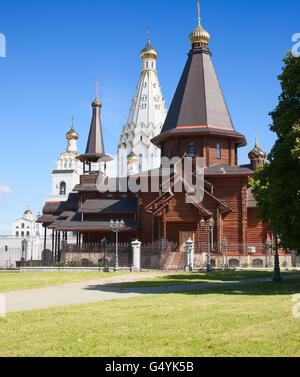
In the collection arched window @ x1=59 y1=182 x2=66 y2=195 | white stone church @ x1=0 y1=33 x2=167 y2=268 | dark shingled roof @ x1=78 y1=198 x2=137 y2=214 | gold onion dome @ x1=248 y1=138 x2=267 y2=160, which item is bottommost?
dark shingled roof @ x1=78 y1=198 x2=137 y2=214

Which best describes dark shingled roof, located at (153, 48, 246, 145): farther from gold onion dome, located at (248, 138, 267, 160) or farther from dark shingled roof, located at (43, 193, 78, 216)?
dark shingled roof, located at (43, 193, 78, 216)

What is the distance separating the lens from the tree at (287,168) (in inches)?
604

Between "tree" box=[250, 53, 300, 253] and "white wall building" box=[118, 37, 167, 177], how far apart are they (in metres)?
54.1

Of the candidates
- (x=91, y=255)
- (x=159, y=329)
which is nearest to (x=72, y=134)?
(x=91, y=255)

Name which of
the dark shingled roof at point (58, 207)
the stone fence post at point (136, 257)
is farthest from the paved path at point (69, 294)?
the dark shingled roof at point (58, 207)

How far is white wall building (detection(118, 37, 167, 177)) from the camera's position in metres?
71.4

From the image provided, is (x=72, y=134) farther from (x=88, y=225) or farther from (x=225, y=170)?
(x=225, y=170)

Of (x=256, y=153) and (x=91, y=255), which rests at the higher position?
(x=256, y=153)

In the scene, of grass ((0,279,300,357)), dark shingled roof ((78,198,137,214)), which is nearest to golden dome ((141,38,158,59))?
dark shingled roof ((78,198,137,214))

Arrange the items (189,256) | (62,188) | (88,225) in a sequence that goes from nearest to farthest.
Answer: (189,256), (88,225), (62,188)

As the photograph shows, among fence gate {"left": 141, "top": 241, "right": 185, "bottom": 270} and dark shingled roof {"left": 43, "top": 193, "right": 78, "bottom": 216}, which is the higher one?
dark shingled roof {"left": 43, "top": 193, "right": 78, "bottom": 216}

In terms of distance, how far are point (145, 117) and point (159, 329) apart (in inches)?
2573

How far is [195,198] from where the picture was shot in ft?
101
